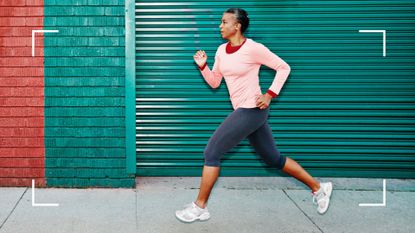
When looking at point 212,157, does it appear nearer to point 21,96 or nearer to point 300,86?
point 300,86

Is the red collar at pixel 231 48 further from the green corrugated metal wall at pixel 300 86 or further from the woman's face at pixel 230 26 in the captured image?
the green corrugated metal wall at pixel 300 86

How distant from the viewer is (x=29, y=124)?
668cm

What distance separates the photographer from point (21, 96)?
21.8 feet

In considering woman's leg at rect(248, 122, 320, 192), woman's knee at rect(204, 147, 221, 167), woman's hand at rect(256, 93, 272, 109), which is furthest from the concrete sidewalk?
woman's hand at rect(256, 93, 272, 109)

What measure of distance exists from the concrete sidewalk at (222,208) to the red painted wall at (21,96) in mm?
279

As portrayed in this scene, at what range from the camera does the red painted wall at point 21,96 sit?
21.6 ft

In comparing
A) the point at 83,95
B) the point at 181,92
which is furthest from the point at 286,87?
the point at 83,95

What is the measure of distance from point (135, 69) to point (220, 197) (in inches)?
72.0

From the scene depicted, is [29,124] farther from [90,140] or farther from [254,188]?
[254,188]

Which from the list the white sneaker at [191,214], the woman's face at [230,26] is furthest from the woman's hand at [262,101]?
the white sneaker at [191,214]

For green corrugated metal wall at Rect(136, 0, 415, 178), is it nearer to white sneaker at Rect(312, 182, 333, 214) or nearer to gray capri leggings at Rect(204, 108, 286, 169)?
white sneaker at Rect(312, 182, 333, 214)

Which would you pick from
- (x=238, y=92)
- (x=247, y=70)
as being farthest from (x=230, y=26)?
(x=238, y=92)

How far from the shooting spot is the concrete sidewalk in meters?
5.32

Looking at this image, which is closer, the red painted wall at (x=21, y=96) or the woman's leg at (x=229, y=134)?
the woman's leg at (x=229, y=134)
